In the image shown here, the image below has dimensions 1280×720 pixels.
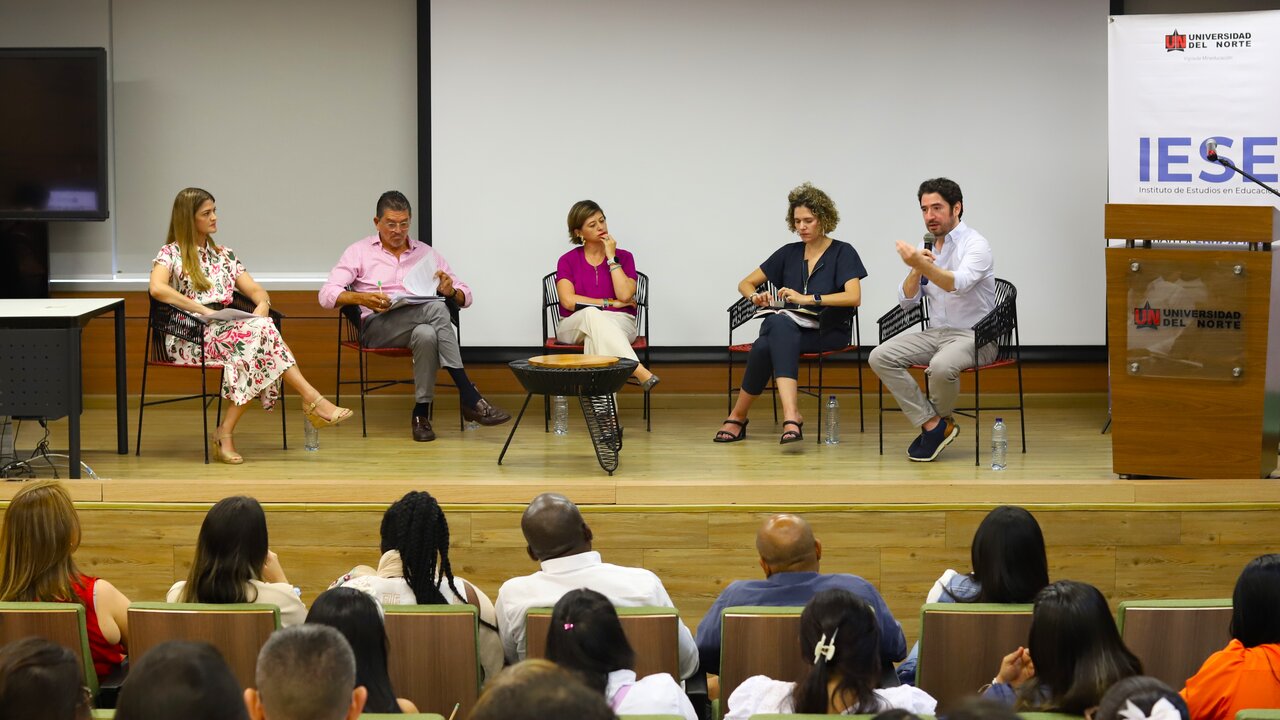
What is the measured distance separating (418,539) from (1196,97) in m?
4.55

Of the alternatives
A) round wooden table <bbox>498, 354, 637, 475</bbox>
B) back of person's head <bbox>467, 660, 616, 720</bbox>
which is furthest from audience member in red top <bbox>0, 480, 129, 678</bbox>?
→ round wooden table <bbox>498, 354, 637, 475</bbox>

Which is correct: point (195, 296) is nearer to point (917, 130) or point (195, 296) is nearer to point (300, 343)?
point (300, 343)

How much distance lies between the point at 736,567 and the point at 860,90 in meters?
3.26

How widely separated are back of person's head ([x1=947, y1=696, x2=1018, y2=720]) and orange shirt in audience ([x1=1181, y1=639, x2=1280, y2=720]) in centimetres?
131

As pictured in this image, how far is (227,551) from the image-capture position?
322cm

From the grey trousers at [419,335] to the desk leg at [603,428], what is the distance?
97cm

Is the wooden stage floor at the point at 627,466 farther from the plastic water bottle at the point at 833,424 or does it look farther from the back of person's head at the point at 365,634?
the back of person's head at the point at 365,634

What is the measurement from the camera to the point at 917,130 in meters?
7.14

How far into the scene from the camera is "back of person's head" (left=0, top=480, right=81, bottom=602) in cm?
325

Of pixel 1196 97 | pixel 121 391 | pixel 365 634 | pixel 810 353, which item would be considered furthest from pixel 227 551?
pixel 1196 97

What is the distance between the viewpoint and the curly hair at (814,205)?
6199 mm

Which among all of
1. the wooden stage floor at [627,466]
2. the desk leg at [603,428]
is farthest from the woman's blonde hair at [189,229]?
the desk leg at [603,428]

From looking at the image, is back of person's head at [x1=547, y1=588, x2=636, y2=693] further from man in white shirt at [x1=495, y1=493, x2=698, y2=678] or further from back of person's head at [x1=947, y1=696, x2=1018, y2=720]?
back of person's head at [x1=947, y1=696, x2=1018, y2=720]

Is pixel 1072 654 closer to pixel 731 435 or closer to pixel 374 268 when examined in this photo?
pixel 731 435
